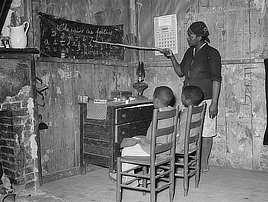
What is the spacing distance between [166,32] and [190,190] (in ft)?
7.44

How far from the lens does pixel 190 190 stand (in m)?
3.72

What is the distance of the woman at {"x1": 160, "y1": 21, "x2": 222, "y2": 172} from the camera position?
166 inches

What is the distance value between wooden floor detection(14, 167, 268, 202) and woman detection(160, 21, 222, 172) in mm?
445

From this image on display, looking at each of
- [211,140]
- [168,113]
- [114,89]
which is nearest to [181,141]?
[168,113]

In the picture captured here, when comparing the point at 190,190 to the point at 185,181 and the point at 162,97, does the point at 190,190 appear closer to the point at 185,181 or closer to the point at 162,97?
the point at 185,181

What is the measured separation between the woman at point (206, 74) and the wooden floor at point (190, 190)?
1.46 ft

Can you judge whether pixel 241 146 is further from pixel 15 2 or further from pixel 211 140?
pixel 15 2

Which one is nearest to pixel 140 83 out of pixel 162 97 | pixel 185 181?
pixel 162 97

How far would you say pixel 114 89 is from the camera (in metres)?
4.90

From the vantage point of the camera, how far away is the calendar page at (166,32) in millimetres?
4926

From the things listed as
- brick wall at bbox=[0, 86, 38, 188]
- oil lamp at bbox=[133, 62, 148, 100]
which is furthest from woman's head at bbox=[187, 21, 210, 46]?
brick wall at bbox=[0, 86, 38, 188]

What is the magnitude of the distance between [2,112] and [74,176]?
1.18 meters

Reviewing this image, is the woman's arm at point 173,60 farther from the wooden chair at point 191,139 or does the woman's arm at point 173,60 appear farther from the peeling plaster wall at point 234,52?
the wooden chair at point 191,139

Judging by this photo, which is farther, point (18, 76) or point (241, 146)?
point (241, 146)
